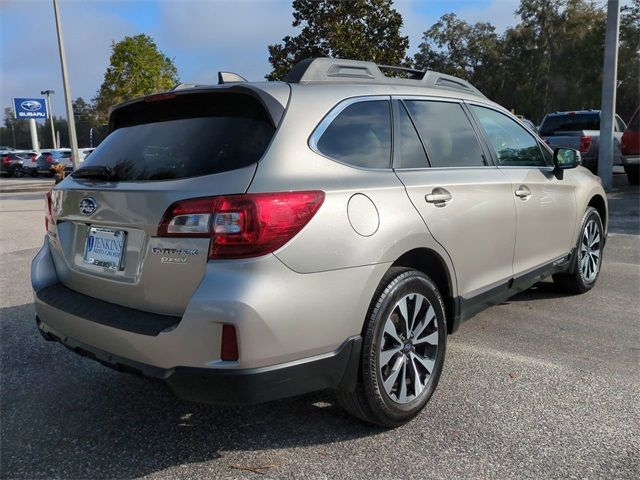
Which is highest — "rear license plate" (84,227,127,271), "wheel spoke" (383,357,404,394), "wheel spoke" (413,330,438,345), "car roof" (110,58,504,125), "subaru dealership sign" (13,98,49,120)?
"subaru dealership sign" (13,98,49,120)

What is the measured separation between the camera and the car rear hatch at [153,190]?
2.47m

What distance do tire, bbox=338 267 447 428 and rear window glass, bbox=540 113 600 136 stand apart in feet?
42.6

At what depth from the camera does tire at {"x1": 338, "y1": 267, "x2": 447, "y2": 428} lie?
2.77 meters

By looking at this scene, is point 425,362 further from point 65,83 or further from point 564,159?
point 65,83

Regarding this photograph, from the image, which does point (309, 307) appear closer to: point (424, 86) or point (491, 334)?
point (424, 86)

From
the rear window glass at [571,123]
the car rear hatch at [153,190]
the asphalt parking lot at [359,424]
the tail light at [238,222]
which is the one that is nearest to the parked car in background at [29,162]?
the rear window glass at [571,123]

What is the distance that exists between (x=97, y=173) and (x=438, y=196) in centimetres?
184

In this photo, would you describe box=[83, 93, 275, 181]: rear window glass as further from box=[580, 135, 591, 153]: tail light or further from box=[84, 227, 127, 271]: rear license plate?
box=[580, 135, 591, 153]: tail light

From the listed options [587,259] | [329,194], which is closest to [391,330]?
[329,194]

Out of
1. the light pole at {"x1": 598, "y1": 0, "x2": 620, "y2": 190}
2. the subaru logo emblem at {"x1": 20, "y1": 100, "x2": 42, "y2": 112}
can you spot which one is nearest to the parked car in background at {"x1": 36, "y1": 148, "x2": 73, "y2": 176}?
the subaru logo emblem at {"x1": 20, "y1": 100, "x2": 42, "y2": 112}

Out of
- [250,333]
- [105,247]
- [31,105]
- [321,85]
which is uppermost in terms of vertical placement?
[31,105]

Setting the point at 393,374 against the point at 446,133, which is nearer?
the point at 393,374

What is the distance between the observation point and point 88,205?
2.87 m

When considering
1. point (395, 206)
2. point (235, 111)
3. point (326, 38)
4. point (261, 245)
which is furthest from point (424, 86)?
point (326, 38)
